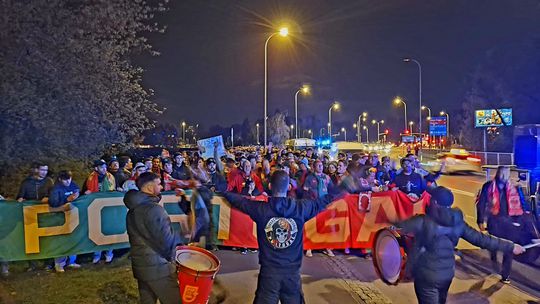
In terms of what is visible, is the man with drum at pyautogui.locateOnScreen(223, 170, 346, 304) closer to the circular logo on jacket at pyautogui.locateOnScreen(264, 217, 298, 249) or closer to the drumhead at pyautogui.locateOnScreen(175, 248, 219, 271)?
the circular logo on jacket at pyautogui.locateOnScreen(264, 217, 298, 249)

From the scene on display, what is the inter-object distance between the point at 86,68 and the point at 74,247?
447 centimetres

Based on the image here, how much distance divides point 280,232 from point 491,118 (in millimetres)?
49225

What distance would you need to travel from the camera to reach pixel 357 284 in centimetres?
766

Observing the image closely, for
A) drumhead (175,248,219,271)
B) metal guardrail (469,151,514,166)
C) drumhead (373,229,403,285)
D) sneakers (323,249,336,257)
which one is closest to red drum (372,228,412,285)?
drumhead (373,229,403,285)

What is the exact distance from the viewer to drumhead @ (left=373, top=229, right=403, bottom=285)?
5.65 m

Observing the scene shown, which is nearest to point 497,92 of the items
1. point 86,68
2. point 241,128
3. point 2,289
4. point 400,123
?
point 86,68

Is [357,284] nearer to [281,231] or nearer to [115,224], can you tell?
[281,231]

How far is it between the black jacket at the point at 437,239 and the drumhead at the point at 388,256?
853mm

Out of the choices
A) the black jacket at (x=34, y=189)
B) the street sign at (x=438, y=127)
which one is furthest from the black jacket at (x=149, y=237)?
the street sign at (x=438, y=127)

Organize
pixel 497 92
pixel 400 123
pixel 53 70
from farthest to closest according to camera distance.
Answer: pixel 400 123
pixel 497 92
pixel 53 70

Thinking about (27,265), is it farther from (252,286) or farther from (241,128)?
(241,128)

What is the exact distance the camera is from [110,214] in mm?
8875

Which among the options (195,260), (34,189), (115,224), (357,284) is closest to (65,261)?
(115,224)

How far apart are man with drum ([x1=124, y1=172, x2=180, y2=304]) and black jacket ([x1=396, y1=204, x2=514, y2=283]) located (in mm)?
2279
